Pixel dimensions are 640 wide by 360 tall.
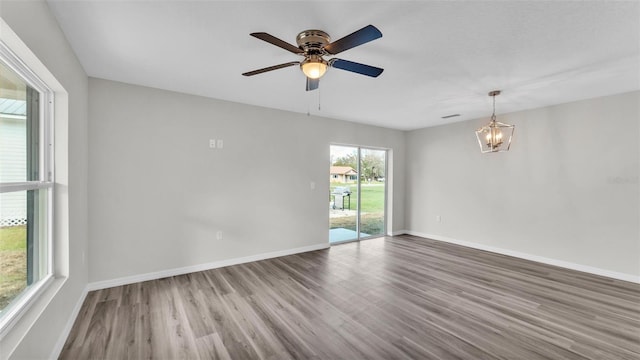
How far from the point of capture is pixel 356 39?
1699 mm

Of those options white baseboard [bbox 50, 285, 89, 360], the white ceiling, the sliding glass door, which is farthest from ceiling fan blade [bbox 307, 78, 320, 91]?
white baseboard [bbox 50, 285, 89, 360]

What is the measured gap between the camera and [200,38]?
88.5 inches

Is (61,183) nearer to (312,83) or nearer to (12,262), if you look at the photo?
(12,262)

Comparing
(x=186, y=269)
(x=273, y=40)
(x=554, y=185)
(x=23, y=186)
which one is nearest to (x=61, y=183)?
(x=23, y=186)

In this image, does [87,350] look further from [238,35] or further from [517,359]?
[517,359]

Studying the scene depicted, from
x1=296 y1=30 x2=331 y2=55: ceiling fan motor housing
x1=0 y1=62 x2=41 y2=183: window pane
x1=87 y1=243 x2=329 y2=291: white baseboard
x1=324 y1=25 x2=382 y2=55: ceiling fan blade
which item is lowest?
x1=87 y1=243 x2=329 y2=291: white baseboard

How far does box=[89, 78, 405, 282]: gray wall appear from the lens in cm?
323

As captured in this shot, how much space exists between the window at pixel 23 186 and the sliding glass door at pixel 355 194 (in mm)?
4063

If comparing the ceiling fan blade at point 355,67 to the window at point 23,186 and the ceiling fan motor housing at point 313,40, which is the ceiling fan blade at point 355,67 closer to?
the ceiling fan motor housing at point 313,40

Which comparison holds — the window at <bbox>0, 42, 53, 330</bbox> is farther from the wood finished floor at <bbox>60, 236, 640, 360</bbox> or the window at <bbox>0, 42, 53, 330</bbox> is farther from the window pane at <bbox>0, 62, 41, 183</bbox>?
the wood finished floor at <bbox>60, 236, 640, 360</bbox>

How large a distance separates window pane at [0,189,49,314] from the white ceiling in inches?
54.6

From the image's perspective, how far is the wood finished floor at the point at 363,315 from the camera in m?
2.12

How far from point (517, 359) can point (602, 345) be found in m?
0.89

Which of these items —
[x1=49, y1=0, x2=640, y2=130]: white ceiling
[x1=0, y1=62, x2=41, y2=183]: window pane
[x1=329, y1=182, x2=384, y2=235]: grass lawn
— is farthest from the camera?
[x1=329, y1=182, x2=384, y2=235]: grass lawn
